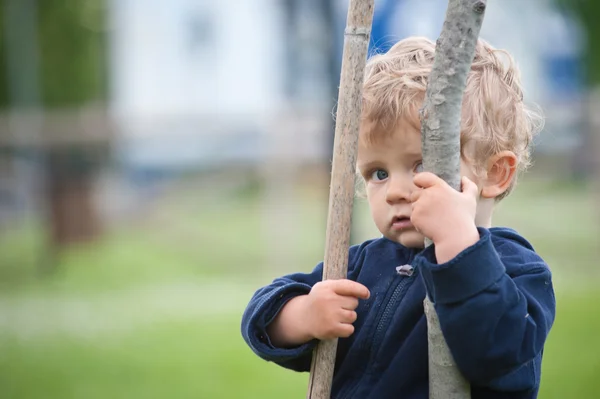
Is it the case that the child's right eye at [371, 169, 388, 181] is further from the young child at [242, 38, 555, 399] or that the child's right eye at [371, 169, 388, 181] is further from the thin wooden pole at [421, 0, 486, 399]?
the thin wooden pole at [421, 0, 486, 399]

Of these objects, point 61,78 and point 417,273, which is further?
point 61,78

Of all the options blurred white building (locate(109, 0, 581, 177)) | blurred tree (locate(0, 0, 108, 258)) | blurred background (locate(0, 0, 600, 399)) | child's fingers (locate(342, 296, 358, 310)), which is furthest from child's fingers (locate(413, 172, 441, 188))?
blurred tree (locate(0, 0, 108, 258))

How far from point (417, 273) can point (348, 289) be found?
248mm

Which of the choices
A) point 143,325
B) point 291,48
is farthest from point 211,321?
point 291,48

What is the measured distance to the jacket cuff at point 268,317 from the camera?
214 cm

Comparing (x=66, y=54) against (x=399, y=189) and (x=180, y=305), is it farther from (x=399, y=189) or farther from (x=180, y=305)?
(x=399, y=189)

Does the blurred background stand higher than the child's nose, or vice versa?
the child's nose

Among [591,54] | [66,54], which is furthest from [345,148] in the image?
[66,54]

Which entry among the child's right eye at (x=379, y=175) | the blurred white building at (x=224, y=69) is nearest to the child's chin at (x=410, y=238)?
the child's right eye at (x=379, y=175)

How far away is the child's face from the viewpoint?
200 centimetres

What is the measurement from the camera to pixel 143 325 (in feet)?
30.5

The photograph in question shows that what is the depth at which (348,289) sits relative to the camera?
1.95m

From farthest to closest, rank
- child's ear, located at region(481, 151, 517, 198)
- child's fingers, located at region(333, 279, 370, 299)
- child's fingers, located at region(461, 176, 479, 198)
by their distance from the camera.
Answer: child's ear, located at region(481, 151, 517, 198) → child's fingers, located at region(333, 279, 370, 299) → child's fingers, located at region(461, 176, 479, 198)

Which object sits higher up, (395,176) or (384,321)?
(395,176)
